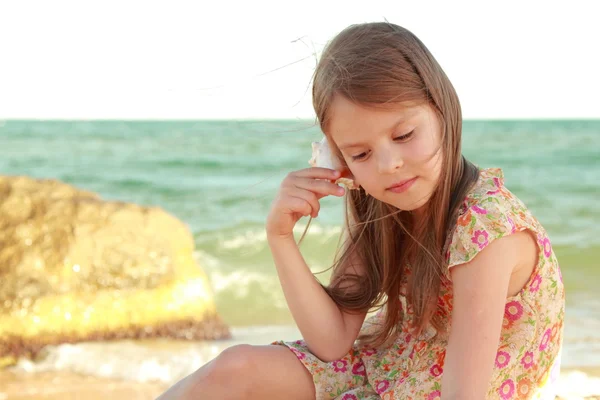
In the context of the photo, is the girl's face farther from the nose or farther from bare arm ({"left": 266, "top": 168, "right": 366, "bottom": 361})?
bare arm ({"left": 266, "top": 168, "right": 366, "bottom": 361})

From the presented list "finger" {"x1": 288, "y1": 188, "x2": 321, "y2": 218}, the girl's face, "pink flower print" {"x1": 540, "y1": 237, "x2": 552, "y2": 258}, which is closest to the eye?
the girl's face

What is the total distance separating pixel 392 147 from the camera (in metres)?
2.18

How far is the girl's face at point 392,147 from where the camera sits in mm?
2176

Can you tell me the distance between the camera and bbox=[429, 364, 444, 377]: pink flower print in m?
2.37

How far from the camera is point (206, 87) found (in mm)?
2492

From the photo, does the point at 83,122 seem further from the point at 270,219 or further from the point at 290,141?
the point at 270,219

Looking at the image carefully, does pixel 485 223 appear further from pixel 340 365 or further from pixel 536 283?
pixel 340 365

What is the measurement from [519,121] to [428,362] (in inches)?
1070

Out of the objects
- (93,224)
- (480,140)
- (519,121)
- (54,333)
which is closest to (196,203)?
(93,224)

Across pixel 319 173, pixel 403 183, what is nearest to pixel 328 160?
pixel 319 173

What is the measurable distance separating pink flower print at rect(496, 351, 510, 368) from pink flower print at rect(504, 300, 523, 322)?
0.34 ft

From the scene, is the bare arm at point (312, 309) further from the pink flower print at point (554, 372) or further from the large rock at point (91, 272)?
the large rock at point (91, 272)

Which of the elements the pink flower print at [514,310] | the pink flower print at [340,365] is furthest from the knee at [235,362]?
the pink flower print at [514,310]

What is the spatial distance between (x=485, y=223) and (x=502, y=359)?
43 centimetres
